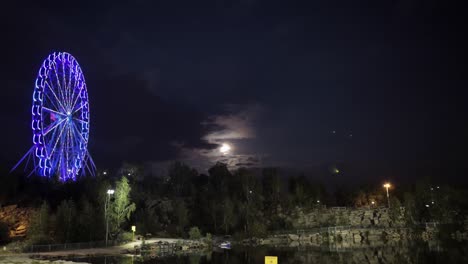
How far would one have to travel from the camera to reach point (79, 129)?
50.5 m

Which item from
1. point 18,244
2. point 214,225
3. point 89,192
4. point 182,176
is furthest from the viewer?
point 182,176

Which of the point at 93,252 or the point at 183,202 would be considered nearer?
the point at 93,252

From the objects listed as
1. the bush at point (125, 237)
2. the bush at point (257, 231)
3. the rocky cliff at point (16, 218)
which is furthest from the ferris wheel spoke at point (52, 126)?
the bush at point (257, 231)

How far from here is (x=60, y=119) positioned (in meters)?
47.6

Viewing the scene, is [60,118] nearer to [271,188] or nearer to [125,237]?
[125,237]

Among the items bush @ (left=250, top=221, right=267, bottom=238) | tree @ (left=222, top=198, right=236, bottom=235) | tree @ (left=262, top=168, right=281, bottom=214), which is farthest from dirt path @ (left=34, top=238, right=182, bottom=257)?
tree @ (left=262, top=168, right=281, bottom=214)

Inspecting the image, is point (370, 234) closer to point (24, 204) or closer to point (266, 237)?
point (266, 237)

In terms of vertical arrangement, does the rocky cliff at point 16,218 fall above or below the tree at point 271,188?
below

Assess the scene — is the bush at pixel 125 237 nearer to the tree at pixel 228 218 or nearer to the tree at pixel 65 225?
the tree at pixel 65 225

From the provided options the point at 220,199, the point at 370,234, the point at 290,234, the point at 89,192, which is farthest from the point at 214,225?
the point at 370,234

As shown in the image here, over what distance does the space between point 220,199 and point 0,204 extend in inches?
1539

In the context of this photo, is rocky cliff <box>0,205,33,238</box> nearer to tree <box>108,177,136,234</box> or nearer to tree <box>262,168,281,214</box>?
tree <box>108,177,136,234</box>

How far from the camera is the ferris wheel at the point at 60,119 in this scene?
146ft

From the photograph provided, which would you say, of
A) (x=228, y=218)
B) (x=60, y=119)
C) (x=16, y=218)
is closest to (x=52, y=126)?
(x=60, y=119)
